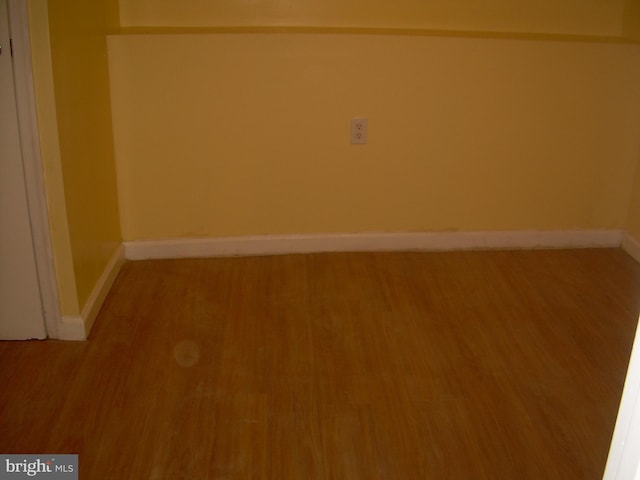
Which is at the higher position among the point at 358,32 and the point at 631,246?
the point at 358,32

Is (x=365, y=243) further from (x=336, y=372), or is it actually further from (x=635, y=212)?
(x=635, y=212)

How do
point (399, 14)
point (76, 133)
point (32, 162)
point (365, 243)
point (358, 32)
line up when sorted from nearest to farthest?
point (32, 162) → point (76, 133) → point (358, 32) → point (399, 14) → point (365, 243)

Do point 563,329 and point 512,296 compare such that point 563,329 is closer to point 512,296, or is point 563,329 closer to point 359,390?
point 512,296

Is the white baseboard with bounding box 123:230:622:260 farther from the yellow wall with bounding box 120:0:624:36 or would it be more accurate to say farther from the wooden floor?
the yellow wall with bounding box 120:0:624:36

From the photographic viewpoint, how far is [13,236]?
7.13 feet

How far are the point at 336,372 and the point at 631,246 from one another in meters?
1.74

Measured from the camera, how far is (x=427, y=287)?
2740 mm

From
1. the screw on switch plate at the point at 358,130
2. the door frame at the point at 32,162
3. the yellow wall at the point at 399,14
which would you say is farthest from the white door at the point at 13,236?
the screw on switch plate at the point at 358,130

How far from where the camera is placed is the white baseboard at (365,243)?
9.77 ft

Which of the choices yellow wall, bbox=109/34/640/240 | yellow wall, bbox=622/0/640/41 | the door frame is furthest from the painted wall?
yellow wall, bbox=622/0/640/41

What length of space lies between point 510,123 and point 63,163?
191 cm

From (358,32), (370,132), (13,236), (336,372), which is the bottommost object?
(336,372)

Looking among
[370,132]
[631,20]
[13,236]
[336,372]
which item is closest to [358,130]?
[370,132]

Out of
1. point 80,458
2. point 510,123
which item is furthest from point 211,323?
point 510,123
